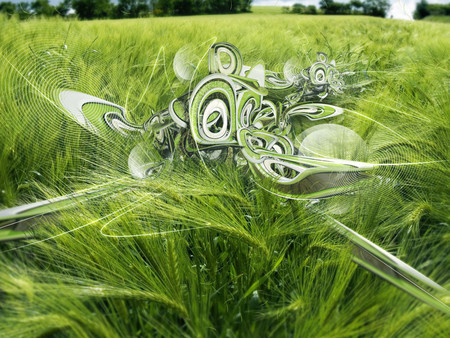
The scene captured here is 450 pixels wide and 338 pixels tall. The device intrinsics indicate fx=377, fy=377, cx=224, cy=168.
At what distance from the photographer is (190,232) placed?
521 millimetres

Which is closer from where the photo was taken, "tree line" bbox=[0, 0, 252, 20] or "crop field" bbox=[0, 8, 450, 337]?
"crop field" bbox=[0, 8, 450, 337]

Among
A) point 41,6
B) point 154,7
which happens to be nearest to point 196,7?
point 154,7

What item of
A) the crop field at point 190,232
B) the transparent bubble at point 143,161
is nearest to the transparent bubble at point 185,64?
the crop field at point 190,232

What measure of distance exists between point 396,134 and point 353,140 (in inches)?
3.2

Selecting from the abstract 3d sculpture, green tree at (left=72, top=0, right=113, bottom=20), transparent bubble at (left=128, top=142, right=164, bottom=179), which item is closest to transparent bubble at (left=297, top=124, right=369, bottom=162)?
the abstract 3d sculpture

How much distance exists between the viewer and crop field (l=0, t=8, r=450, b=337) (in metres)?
0.34

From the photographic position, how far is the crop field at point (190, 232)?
0.34 m

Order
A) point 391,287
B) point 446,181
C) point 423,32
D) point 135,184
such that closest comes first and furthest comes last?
1. point 391,287
2. point 135,184
3. point 446,181
4. point 423,32

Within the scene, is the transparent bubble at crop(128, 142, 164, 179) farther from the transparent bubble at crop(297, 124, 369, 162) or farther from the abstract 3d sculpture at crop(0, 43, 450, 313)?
the transparent bubble at crop(297, 124, 369, 162)

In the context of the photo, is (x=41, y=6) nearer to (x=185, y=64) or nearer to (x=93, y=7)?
(x=93, y=7)

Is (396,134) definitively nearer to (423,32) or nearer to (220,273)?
(220,273)

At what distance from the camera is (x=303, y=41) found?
135cm

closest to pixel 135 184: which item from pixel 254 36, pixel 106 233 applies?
pixel 106 233

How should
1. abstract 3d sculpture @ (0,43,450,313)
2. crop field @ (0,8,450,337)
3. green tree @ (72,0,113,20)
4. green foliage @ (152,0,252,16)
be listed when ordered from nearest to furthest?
crop field @ (0,8,450,337)
abstract 3d sculpture @ (0,43,450,313)
green foliage @ (152,0,252,16)
green tree @ (72,0,113,20)
